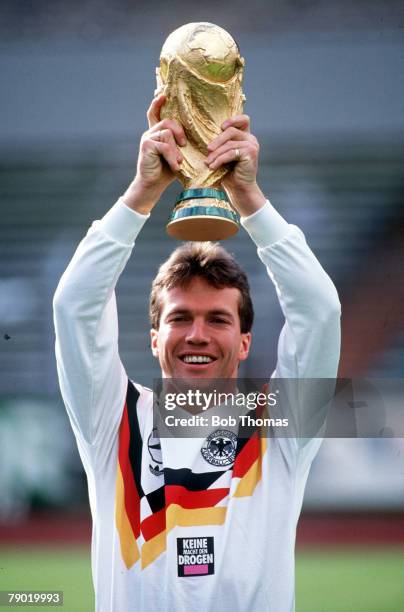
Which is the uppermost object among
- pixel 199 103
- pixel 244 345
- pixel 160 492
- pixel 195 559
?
pixel 199 103

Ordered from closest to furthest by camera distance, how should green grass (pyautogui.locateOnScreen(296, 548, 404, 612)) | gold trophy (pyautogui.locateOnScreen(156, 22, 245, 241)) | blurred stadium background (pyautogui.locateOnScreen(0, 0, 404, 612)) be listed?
gold trophy (pyautogui.locateOnScreen(156, 22, 245, 241))
green grass (pyautogui.locateOnScreen(296, 548, 404, 612))
blurred stadium background (pyautogui.locateOnScreen(0, 0, 404, 612))

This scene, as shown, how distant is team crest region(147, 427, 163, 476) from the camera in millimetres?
1842

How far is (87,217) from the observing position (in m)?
6.08

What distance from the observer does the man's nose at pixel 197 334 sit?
6.17ft

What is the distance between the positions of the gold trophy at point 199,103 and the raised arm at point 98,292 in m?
0.05

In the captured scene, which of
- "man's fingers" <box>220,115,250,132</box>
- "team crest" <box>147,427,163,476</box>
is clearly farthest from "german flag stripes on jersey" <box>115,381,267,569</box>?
"man's fingers" <box>220,115,250,132</box>

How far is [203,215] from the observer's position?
1788 mm

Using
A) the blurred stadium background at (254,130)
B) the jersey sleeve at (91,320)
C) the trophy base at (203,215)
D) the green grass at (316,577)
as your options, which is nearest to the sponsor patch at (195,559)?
the jersey sleeve at (91,320)

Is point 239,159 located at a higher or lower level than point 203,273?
higher

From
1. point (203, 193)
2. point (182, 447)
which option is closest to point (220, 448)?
point (182, 447)

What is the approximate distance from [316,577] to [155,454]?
Answer: 2.67 metres

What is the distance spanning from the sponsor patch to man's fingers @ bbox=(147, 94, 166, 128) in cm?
89

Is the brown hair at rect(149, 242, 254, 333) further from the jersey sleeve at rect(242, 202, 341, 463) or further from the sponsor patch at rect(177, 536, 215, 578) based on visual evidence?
the sponsor patch at rect(177, 536, 215, 578)

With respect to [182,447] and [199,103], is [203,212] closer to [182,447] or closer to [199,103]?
[199,103]
